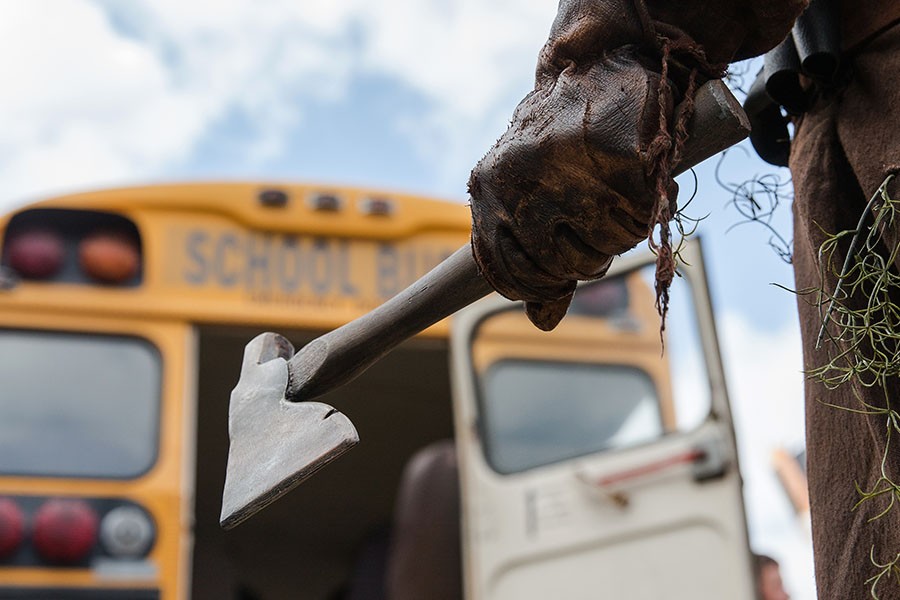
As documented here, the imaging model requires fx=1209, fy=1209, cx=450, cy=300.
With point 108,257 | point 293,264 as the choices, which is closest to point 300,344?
point 293,264

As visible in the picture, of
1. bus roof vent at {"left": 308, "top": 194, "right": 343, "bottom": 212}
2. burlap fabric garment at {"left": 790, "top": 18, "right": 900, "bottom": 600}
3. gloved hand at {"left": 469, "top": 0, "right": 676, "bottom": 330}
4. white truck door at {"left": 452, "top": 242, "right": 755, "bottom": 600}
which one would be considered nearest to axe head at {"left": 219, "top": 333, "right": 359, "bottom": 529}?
gloved hand at {"left": 469, "top": 0, "right": 676, "bottom": 330}

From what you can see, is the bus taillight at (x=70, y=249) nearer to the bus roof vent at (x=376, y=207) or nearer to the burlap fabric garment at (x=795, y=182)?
the bus roof vent at (x=376, y=207)

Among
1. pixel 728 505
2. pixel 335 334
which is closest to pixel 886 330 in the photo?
pixel 335 334

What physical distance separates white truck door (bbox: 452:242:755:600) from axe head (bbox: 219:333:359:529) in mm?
1808

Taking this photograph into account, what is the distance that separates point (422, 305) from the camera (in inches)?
53.2

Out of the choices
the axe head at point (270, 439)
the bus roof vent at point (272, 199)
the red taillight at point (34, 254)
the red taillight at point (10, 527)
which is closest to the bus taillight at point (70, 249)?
the red taillight at point (34, 254)

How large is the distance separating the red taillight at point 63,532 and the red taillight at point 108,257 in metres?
0.70

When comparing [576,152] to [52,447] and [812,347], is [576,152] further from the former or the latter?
[52,447]

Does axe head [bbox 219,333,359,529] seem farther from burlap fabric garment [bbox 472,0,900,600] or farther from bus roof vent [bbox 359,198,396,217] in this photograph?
bus roof vent [bbox 359,198,396,217]

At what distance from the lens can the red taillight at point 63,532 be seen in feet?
10.6

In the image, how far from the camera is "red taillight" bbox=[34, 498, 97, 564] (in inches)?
127

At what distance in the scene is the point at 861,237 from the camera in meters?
1.22

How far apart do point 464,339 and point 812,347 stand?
2.49 meters

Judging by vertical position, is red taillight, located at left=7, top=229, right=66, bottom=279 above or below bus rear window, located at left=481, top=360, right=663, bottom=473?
above
